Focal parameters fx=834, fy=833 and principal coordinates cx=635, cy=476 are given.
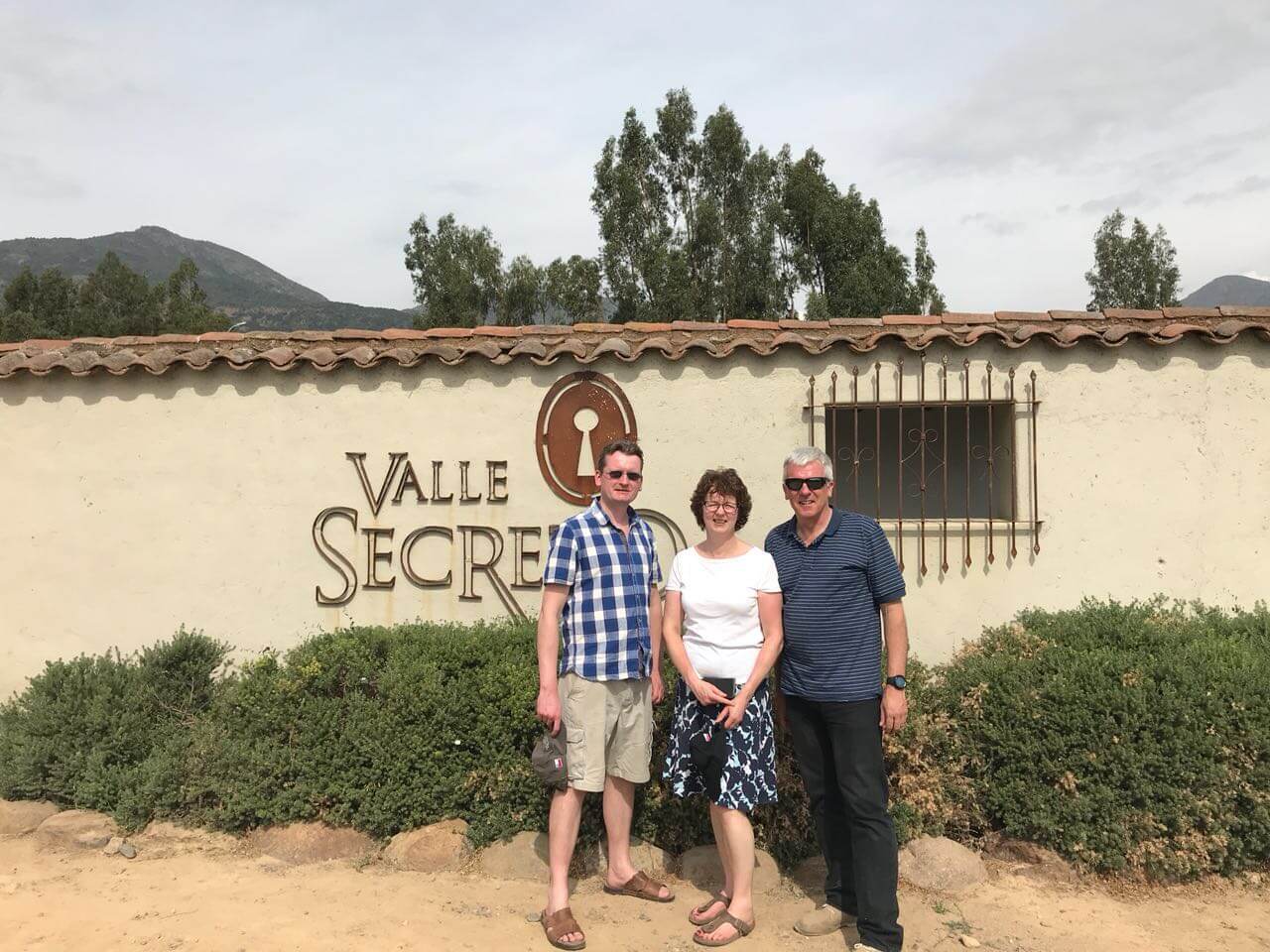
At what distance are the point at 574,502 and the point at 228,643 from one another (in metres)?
2.53

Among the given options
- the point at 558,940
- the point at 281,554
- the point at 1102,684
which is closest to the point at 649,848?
the point at 558,940

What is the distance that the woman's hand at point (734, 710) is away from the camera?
3074 mm

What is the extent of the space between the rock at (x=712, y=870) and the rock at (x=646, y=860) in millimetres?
78

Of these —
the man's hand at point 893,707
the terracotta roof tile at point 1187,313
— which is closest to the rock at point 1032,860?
the man's hand at point 893,707

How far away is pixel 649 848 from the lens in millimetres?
3859

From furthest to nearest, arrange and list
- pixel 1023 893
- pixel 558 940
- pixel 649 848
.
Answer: pixel 649 848 < pixel 1023 893 < pixel 558 940

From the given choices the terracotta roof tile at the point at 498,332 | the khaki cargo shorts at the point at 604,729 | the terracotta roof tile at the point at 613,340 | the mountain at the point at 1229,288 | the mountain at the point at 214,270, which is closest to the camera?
the khaki cargo shorts at the point at 604,729

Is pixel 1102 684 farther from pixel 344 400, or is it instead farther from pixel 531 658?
pixel 344 400

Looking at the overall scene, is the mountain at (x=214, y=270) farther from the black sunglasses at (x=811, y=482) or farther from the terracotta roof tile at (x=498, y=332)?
the black sunglasses at (x=811, y=482)

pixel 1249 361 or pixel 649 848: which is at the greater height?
pixel 1249 361

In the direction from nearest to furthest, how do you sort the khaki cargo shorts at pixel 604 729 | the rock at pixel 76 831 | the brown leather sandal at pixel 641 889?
the khaki cargo shorts at pixel 604 729
the brown leather sandal at pixel 641 889
the rock at pixel 76 831

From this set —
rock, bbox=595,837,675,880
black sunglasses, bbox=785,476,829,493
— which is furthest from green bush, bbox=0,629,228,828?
black sunglasses, bbox=785,476,829,493

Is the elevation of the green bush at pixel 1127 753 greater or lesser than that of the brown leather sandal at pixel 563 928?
greater

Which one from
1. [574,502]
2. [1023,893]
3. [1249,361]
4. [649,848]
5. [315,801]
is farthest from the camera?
[574,502]
